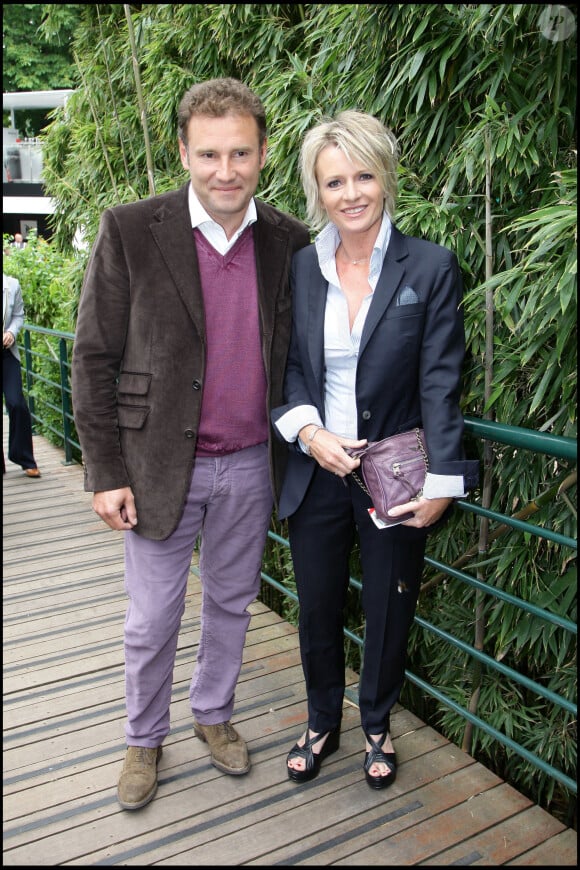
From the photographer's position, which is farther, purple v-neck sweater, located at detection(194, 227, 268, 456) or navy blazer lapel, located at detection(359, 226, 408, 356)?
purple v-neck sweater, located at detection(194, 227, 268, 456)

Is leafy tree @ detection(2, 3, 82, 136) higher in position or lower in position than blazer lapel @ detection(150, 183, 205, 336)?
higher

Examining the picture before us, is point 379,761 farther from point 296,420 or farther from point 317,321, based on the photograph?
point 317,321

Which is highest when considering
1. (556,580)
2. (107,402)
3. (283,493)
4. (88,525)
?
(107,402)

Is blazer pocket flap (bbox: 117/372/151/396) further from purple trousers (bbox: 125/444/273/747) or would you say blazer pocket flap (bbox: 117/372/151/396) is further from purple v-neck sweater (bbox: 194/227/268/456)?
A: purple trousers (bbox: 125/444/273/747)

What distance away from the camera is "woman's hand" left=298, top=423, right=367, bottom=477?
1.95 m

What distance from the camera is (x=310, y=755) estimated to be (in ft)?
7.54

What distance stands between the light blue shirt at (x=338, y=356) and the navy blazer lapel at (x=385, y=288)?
0.03 metres

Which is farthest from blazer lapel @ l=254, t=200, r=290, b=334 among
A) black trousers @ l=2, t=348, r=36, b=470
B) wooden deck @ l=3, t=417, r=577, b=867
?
black trousers @ l=2, t=348, r=36, b=470

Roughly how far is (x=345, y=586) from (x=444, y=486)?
0.49 metres

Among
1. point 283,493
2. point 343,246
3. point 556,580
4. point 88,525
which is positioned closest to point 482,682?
point 556,580

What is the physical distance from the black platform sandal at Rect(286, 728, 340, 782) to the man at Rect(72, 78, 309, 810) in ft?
0.54

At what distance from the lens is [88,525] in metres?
4.66

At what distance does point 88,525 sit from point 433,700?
7.90ft

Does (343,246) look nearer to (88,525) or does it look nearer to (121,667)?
(121,667)
